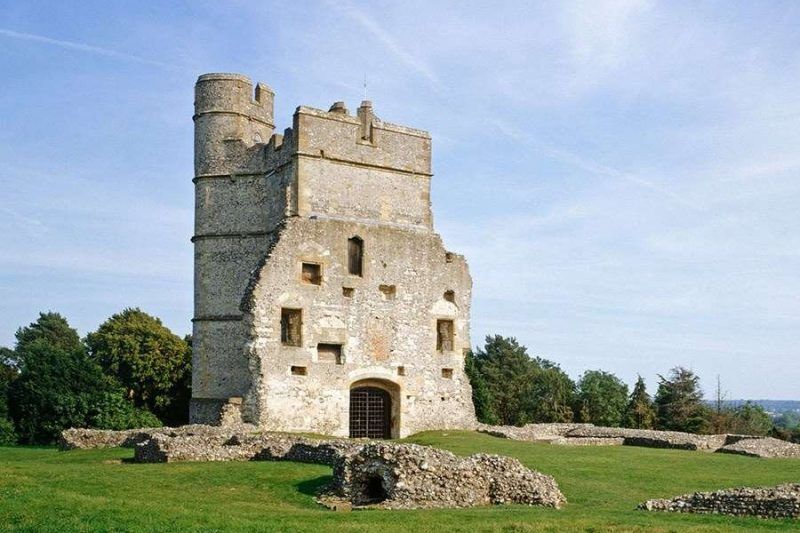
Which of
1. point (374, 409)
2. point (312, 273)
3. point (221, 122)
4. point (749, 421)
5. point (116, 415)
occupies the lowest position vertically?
point (749, 421)

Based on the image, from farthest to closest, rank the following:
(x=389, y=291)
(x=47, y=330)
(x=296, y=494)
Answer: (x=47, y=330), (x=389, y=291), (x=296, y=494)

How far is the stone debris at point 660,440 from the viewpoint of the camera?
2788cm

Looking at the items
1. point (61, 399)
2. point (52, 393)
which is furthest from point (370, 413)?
point (52, 393)

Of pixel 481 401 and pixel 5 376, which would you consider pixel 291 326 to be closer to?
pixel 481 401

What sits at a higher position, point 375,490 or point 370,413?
point 370,413

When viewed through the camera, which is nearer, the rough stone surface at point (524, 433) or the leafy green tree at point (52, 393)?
the rough stone surface at point (524, 433)

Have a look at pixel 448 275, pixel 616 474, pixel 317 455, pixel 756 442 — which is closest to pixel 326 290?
pixel 448 275

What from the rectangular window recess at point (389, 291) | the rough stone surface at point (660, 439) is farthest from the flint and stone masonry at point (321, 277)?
the rough stone surface at point (660, 439)

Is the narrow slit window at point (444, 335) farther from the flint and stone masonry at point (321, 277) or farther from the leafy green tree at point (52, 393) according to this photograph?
the leafy green tree at point (52, 393)

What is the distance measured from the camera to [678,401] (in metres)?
48.0

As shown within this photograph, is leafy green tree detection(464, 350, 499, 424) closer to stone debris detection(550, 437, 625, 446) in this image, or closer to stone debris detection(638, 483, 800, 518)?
stone debris detection(550, 437, 625, 446)

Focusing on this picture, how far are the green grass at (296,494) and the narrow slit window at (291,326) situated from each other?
622 cm

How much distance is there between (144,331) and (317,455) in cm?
2953

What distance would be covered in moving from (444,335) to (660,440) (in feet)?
26.1
